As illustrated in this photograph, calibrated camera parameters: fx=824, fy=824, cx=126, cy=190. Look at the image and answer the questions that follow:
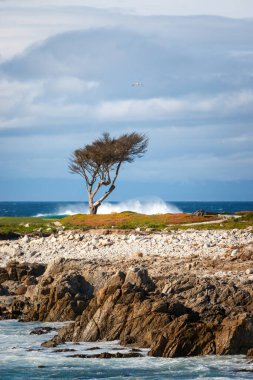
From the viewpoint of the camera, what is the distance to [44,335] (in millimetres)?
21344

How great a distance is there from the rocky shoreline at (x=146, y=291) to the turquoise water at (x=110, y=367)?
41cm

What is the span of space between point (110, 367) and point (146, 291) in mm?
4329

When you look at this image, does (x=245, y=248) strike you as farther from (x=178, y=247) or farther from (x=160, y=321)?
(x=160, y=321)

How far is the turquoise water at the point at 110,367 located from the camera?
1673 cm

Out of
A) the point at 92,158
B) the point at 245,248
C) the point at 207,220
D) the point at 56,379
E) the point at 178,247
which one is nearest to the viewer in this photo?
the point at 56,379

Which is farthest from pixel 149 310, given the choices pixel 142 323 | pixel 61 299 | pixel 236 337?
pixel 61 299

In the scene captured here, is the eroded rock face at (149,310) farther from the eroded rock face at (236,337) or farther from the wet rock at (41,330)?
the wet rock at (41,330)

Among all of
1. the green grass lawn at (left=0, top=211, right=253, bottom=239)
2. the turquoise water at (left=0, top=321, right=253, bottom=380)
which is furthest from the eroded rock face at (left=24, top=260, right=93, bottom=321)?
the green grass lawn at (left=0, top=211, right=253, bottom=239)

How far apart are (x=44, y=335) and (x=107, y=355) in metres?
3.63

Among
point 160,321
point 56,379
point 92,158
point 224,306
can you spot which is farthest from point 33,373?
point 92,158

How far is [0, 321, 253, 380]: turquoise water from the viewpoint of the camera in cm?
1673

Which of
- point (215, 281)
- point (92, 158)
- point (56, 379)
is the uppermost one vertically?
point (92, 158)

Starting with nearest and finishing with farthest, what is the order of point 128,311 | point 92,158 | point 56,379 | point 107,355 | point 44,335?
1. point 56,379
2. point 107,355
3. point 128,311
4. point 44,335
5. point 92,158

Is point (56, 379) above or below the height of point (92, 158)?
below
